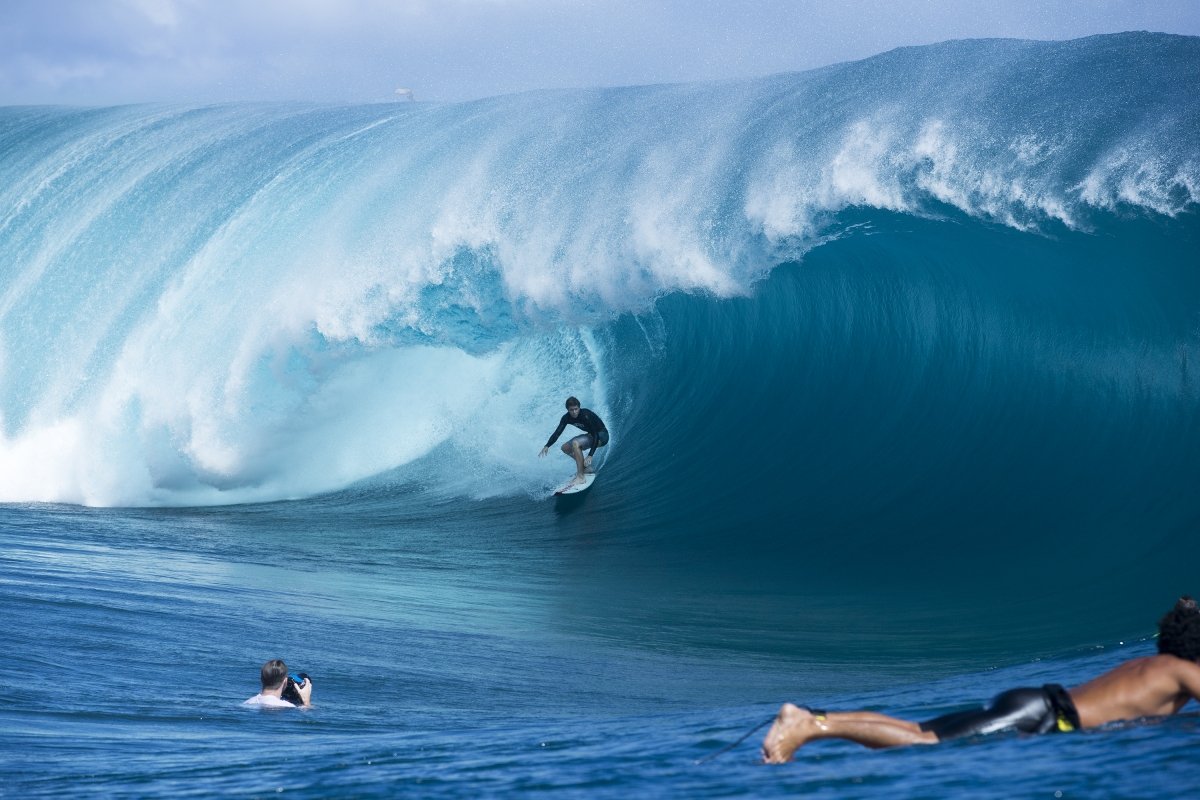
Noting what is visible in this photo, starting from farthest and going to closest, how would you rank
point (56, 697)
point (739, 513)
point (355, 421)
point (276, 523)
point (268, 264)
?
point (268, 264), point (355, 421), point (276, 523), point (739, 513), point (56, 697)

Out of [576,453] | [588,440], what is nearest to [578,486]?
[576,453]

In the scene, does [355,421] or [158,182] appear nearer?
[355,421]

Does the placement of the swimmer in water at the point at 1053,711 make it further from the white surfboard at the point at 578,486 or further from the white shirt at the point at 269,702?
the white surfboard at the point at 578,486

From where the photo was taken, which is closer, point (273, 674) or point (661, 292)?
point (273, 674)

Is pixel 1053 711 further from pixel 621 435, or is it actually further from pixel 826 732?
pixel 621 435

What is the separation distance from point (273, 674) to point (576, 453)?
6.55 metres

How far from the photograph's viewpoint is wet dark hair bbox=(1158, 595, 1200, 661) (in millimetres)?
4344

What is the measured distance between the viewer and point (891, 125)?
502 inches

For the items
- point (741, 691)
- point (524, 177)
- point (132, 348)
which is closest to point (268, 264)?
point (132, 348)

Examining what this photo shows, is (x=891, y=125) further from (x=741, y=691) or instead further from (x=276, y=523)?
(x=741, y=691)

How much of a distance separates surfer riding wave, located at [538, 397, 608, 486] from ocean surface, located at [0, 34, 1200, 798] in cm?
29

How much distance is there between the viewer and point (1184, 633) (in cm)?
435

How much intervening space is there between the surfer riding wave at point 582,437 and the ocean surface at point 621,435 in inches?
11.4

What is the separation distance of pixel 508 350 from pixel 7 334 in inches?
295
